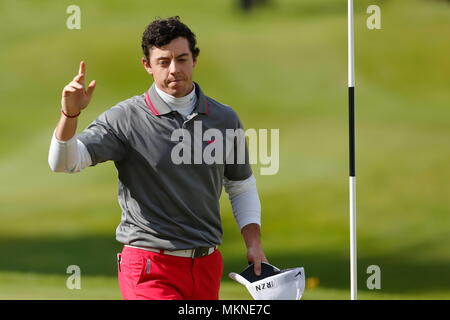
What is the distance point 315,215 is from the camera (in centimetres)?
1623

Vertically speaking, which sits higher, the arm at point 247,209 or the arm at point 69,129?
the arm at point 69,129

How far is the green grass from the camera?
14945 mm

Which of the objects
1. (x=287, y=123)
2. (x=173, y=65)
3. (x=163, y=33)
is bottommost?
(x=173, y=65)

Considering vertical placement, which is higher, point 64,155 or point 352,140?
point 352,140

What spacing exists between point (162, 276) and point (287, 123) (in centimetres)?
1444

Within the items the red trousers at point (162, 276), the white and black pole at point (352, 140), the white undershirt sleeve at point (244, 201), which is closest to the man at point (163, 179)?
the red trousers at point (162, 276)

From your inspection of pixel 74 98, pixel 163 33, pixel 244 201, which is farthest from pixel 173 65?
pixel 244 201

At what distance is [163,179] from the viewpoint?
4.73m

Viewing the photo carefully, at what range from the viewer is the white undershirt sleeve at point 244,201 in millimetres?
5121

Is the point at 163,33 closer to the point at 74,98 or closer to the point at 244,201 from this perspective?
the point at 74,98

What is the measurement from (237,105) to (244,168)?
14.2m

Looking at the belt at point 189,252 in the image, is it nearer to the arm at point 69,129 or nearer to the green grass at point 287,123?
the arm at point 69,129

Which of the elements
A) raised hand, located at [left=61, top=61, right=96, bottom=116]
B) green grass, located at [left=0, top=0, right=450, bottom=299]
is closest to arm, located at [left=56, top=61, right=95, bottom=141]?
raised hand, located at [left=61, top=61, right=96, bottom=116]

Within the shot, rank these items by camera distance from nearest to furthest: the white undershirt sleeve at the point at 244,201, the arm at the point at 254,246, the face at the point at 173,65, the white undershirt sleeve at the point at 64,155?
the white undershirt sleeve at the point at 64,155
the face at the point at 173,65
the arm at the point at 254,246
the white undershirt sleeve at the point at 244,201
